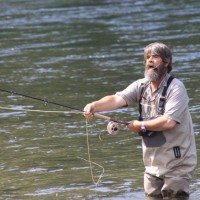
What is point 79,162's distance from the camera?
1056 centimetres

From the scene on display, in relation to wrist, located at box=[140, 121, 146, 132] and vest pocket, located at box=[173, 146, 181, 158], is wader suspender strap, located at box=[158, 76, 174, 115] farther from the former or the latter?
vest pocket, located at box=[173, 146, 181, 158]

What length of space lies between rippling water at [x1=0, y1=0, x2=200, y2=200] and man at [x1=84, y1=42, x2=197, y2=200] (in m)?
0.98

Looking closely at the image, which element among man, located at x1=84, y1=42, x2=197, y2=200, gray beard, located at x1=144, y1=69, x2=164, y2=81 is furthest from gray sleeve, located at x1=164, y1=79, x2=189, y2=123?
gray beard, located at x1=144, y1=69, x2=164, y2=81

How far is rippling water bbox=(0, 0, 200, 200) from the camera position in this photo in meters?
9.77

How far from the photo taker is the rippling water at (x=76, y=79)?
977 cm

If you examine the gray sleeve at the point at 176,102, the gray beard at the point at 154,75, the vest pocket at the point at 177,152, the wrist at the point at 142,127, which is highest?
the gray beard at the point at 154,75

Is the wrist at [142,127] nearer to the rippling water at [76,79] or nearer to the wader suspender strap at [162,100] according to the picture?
the wader suspender strap at [162,100]

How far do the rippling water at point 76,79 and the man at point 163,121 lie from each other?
98 cm

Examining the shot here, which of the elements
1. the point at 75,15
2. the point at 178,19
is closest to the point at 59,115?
the point at 178,19

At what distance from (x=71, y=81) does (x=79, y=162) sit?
6899 mm

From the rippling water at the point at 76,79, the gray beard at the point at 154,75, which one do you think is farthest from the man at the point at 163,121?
the rippling water at the point at 76,79

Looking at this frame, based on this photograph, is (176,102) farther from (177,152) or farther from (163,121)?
(177,152)

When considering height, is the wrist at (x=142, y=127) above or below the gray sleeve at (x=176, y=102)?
below

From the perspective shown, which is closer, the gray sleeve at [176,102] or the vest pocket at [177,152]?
the gray sleeve at [176,102]
